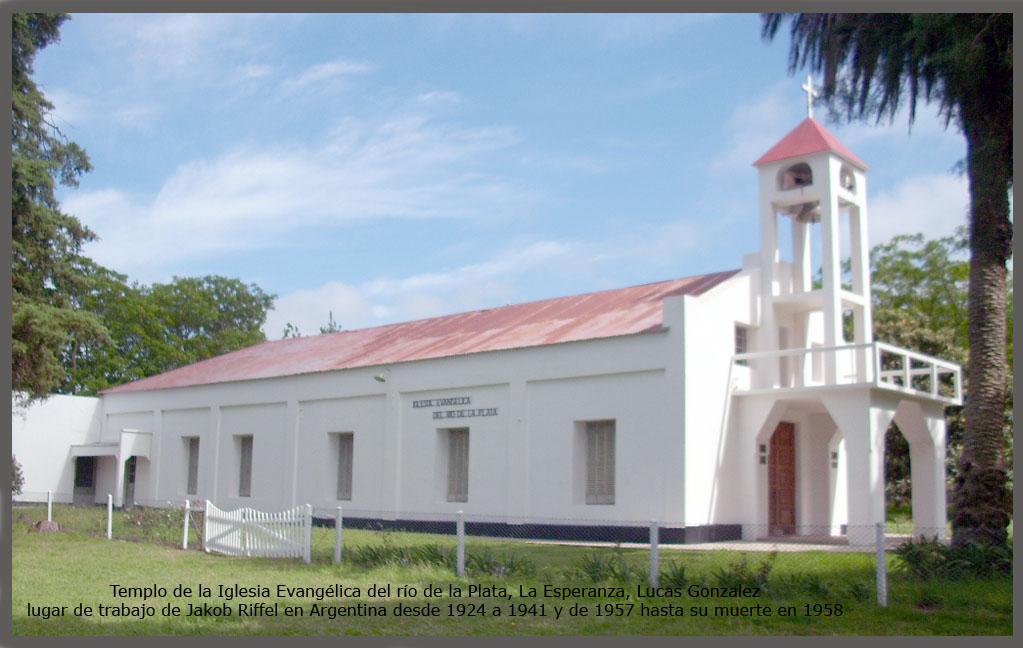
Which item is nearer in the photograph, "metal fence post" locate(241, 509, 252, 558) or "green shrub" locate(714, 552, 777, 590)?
"green shrub" locate(714, 552, 777, 590)

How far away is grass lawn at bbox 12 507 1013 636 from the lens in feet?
38.0

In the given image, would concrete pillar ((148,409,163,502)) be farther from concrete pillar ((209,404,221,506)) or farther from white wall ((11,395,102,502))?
white wall ((11,395,102,502))

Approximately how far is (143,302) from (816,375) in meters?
37.2

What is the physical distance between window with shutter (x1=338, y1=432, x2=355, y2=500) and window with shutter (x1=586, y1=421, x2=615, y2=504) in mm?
7973

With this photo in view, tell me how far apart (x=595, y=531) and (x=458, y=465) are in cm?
494

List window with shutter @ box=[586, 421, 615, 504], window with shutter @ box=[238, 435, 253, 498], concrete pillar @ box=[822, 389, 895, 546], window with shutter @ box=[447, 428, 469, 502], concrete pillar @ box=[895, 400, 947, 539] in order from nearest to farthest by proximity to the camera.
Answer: concrete pillar @ box=[822, 389, 895, 546] < window with shutter @ box=[586, 421, 615, 504] < concrete pillar @ box=[895, 400, 947, 539] < window with shutter @ box=[447, 428, 469, 502] < window with shutter @ box=[238, 435, 253, 498]

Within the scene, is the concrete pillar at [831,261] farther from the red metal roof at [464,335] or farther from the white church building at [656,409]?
the red metal roof at [464,335]

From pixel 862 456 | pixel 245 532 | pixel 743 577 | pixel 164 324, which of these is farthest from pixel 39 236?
pixel 164 324

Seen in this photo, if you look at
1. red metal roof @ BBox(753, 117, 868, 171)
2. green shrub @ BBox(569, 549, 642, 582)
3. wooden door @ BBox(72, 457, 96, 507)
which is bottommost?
green shrub @ BBox(569, 549, 642, 582)

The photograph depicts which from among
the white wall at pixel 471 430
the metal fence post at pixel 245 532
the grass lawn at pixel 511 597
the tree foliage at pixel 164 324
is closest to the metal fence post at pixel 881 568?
the grass lawn at pixel 511 597

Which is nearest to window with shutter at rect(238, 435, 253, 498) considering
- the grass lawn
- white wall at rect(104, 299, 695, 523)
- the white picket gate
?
white wall at rect(104, 299, 695, 523)

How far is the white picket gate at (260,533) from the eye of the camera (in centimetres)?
1714

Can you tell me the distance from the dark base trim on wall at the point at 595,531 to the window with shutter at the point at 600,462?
0.85 metres

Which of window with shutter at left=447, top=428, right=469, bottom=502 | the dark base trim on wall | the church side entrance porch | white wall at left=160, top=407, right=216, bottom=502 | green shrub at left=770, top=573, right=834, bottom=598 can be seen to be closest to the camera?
green shrub at left=770, top=573, right=834, bottom=598
